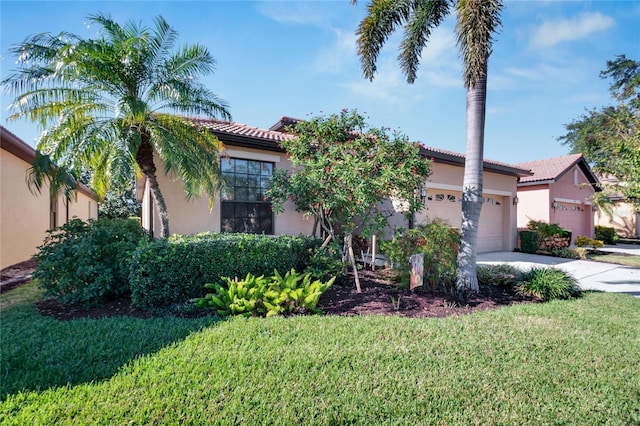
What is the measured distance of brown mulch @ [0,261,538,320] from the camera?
17.0 feet

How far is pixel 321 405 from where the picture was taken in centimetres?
266

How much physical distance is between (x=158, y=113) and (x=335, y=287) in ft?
19.3

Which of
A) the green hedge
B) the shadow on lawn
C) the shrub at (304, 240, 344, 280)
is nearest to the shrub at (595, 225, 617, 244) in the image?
the shrub at (304, 240, 344, 280)

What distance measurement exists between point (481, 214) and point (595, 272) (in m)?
5.07

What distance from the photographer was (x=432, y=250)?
662 cm

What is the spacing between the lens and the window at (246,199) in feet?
30.3

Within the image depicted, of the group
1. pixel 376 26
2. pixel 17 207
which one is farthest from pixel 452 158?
pixel 17 207

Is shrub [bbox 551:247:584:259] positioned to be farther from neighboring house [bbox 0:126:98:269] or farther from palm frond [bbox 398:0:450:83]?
neighboring house [bbox 0:126:98:269]

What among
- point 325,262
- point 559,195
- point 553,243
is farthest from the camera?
point 559,195

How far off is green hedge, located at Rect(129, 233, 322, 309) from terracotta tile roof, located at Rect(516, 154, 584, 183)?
56.6ft

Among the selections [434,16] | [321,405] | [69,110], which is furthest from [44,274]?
[434,16]

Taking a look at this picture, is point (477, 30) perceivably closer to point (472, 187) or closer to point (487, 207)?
point (472, 187)

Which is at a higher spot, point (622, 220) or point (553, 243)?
point (622, 220)

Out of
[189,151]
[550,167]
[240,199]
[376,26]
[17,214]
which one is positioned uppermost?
[376,26]
